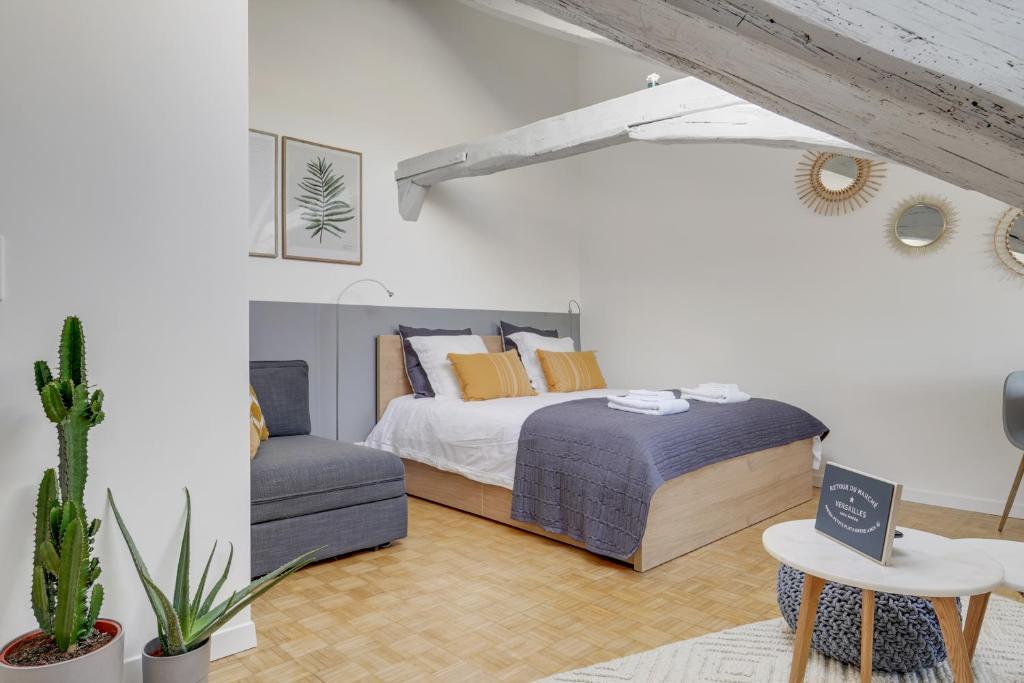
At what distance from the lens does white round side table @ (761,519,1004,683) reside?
1511 mm

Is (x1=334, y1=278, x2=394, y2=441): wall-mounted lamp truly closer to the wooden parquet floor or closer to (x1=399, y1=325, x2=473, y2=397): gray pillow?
(x1=399, y1=325, x2=473, y2=397): gray pillow

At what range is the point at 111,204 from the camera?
5.83 ft

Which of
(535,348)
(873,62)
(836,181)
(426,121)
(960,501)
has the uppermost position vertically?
(426,121)

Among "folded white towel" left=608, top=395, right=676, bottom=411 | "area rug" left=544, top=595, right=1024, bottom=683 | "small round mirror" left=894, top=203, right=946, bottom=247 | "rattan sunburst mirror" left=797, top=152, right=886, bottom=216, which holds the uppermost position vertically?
"rattan sunburst mirror" left=797, top=152, right=886, bottom=216

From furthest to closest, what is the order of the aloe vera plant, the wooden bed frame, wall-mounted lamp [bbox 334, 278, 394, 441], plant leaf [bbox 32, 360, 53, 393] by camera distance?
wall-mounted lamp [bbox 334, 278, 394, 441], the wooden bed frame, the aloe vera plant, plant leaf [bbox 32, 360, 53, 393]

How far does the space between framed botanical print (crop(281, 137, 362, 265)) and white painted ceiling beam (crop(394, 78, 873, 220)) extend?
0.42 meters

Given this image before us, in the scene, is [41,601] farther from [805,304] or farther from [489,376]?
[805,304]

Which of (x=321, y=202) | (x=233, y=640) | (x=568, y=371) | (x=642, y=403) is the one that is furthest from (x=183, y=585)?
(x=568, y=371)

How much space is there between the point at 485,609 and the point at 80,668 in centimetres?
133

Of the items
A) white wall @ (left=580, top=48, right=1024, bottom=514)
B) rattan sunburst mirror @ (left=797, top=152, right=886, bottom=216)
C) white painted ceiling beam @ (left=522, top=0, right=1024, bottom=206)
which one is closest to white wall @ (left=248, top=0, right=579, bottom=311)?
white wall @ (left=580, top=48, right=1024, bottom=514)

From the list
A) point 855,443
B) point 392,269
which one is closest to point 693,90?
point 392,269

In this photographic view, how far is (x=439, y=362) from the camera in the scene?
420 centimetres

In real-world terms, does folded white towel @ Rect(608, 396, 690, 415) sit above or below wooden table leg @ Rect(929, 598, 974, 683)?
above

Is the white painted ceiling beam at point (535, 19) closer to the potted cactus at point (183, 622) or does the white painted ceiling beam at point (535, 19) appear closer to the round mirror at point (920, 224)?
the round mirror at point (920, 224)
